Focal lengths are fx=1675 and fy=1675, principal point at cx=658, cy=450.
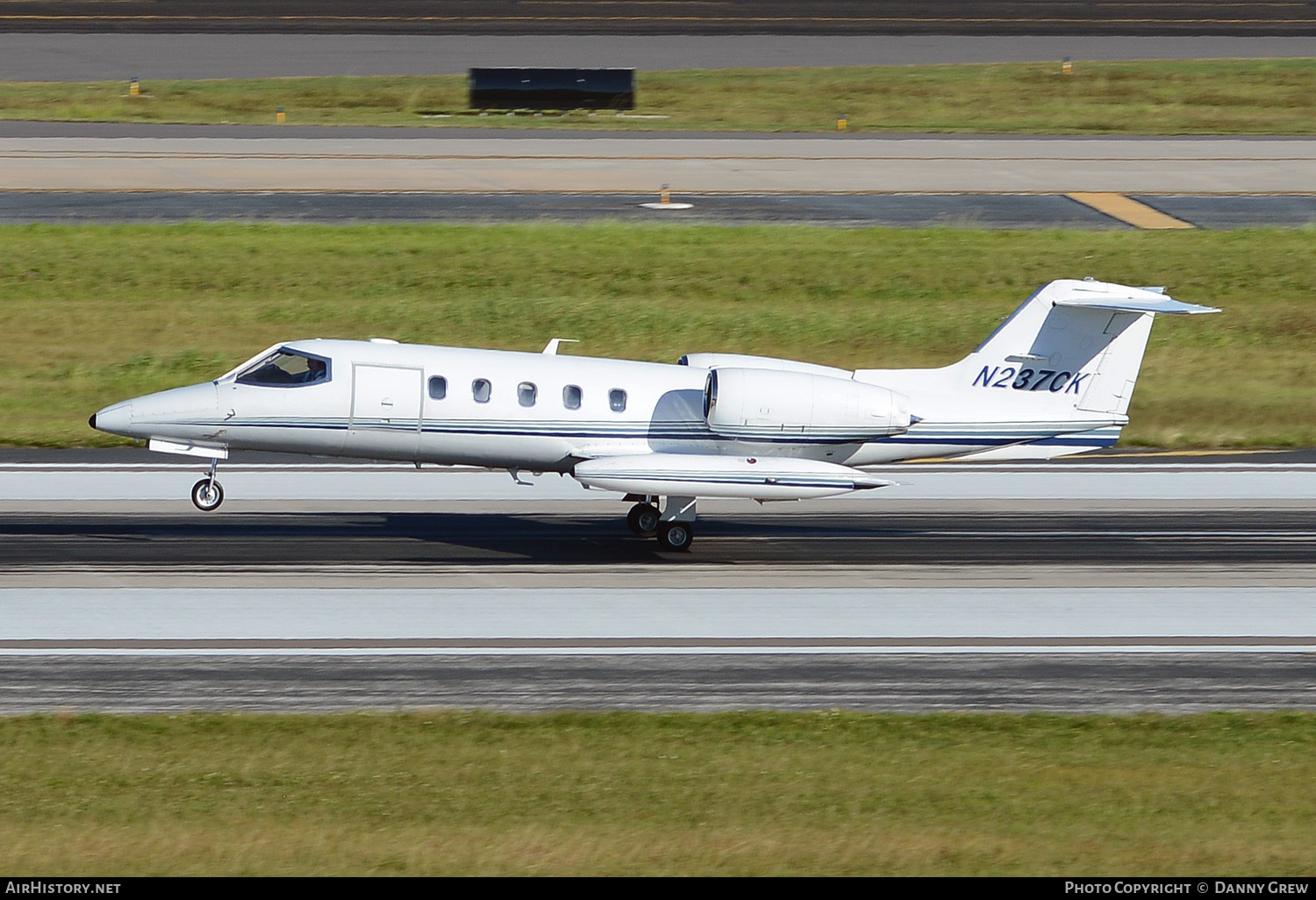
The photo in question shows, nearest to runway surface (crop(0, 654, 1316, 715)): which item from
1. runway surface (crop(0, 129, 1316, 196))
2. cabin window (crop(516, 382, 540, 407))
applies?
cabin window (crop(516, 382, 540, 407))

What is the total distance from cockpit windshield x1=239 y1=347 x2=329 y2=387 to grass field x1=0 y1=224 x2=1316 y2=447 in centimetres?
987

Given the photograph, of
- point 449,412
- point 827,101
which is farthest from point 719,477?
point 827,101

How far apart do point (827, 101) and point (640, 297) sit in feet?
82.9

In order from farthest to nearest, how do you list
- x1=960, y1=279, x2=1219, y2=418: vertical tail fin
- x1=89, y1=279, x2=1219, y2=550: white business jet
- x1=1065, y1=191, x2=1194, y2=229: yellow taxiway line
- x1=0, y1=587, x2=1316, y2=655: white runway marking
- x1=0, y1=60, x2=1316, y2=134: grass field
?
x1=0, y1=60, x2=1316, y2=134: grass field
x1=1065, y1=191, x2=1194, y2=229: yellow taxiway line
x1=960, y1=279, x2=1219, y2=418: vertical tail fin
x1=89, y1=279, x2=1219, y2=550: white business jet
x1=0, y1=587, x2=1316, y2=655: white runway marking

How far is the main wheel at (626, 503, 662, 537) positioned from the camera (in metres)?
23.7

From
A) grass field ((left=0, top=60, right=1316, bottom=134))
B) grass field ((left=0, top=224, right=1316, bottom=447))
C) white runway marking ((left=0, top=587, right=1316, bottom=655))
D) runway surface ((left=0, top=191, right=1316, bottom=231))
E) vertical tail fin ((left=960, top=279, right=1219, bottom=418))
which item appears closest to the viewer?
white runway marking ((left=0, top=587, right=1316, bottom=655))

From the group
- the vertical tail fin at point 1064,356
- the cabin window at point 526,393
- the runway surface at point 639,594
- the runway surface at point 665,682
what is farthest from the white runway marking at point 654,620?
the vertical tail fin at point 1064,356

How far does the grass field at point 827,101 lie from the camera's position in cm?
5797

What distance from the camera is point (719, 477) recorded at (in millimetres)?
21812

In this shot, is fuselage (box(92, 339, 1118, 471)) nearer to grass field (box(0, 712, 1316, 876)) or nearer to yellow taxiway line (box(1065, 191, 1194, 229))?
grass field (box(0, 712, 1316, 876))

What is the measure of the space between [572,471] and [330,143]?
3364 cm

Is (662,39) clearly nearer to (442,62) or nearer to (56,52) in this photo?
(442,62)

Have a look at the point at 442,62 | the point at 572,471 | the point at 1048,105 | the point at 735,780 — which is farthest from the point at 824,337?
the point at 442,62

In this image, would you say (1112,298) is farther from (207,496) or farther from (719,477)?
(207,496)
